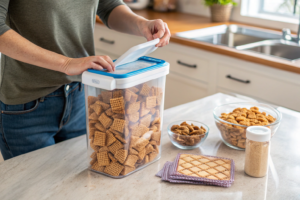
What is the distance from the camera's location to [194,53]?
219cm

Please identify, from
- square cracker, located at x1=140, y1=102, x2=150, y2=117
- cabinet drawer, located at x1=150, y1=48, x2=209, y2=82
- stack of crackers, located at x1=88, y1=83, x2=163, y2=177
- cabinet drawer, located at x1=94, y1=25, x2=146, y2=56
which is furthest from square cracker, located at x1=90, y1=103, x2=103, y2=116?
cabinet drawer, located at x1=94, y1=25, x2=146, y2=56

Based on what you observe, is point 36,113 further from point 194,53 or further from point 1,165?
point 194,53

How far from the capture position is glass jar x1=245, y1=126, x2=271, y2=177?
84cm

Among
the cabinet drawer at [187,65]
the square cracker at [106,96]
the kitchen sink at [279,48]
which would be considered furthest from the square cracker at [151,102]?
the kitchen sink at [279,48]

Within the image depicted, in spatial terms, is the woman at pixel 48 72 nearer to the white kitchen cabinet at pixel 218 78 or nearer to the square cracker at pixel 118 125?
the square cracker at pixel 118 125

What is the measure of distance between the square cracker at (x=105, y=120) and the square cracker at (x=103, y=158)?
0.26 feet

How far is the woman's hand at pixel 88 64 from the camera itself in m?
0.83

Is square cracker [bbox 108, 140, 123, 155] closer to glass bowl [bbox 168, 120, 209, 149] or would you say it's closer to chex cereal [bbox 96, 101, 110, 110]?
chex cereal [bbox 96, 101, 110, 110]

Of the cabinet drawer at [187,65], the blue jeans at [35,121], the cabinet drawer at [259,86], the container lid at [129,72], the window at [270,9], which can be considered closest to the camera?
the container lid at [129,72]

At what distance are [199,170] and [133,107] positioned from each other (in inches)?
9.6

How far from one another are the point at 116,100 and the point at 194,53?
1462mm

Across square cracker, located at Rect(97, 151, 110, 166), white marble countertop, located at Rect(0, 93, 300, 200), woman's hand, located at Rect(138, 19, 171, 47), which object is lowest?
white marble countertop, located at Rect(0, 93, 300, 200)

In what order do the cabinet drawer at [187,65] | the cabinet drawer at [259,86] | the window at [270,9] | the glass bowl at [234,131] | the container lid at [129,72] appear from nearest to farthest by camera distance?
the container lid at [129,72], the glass bowl at [234,131], the cabinet drawer at [259,86], the cabinet drawer at [187,65], the window at [270,9]

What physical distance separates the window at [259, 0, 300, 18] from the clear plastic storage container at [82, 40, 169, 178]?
211cm
